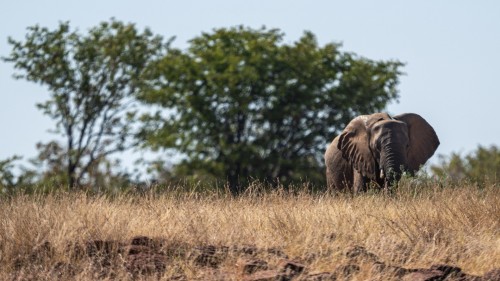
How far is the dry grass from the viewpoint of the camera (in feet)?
39.8

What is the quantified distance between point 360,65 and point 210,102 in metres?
5.88

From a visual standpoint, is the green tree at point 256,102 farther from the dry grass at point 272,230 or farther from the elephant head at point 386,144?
the dry grass at point 272,230

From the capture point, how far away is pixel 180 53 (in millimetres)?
42531

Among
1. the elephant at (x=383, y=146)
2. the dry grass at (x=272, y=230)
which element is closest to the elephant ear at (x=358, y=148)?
the elephant at (x=383, y=146)

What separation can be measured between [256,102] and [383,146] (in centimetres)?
1923

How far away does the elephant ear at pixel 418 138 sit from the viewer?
22391mm

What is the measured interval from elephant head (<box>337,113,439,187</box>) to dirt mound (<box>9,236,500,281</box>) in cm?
867

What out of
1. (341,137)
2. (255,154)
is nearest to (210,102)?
(255,154)

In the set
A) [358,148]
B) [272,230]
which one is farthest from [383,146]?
[272,230]

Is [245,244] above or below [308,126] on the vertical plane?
below

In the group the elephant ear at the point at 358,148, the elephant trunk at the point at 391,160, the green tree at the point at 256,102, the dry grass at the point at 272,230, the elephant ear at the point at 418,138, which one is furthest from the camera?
the green tree at the point at 256,102

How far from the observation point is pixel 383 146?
21016 mm

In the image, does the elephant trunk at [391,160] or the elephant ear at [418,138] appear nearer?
the elephant trunk at [391,160]

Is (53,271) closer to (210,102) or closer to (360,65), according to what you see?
(210,102)
